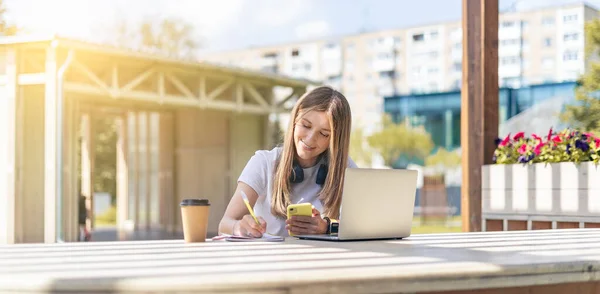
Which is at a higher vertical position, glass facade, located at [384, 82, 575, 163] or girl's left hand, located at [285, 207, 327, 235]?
glass facade, located at [384, 82, 575, 163]

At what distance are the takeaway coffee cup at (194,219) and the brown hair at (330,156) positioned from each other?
80 centimetres

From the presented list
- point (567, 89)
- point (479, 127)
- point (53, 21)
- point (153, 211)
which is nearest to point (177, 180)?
point (153, 211)

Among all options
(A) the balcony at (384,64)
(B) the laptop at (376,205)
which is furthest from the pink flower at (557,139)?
(A) the balcony at (384,64)

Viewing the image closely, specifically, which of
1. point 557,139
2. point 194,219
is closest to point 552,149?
point 557,139

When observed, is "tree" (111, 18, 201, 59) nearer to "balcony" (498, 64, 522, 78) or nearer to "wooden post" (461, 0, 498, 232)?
"wooden post" (461, 0, 498, 232)

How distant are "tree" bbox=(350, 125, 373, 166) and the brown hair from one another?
1350 inches

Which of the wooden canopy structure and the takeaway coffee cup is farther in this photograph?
the wooden canopy structure

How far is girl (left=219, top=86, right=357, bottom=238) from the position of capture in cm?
328

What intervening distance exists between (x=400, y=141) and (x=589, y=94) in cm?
2092

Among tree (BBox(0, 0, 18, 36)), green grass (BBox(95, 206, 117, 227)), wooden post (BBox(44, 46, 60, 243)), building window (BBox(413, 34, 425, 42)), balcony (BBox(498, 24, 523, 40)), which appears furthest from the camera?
building window (BBox(413, 34, 425, 42))

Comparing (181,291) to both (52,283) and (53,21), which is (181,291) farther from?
(53,21)

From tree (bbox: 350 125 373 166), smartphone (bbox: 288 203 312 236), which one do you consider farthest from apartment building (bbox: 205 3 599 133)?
smartphone (bbox: 288 203 312 236)

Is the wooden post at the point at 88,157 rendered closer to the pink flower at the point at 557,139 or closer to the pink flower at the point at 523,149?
the pink flower at the point at 523,149

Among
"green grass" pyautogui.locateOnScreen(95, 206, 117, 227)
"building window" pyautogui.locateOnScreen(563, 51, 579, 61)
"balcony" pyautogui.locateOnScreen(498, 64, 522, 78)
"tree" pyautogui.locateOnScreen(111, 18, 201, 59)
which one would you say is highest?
"building window" pyautogui.locateOnScreen(563, 51, 579, 61)
